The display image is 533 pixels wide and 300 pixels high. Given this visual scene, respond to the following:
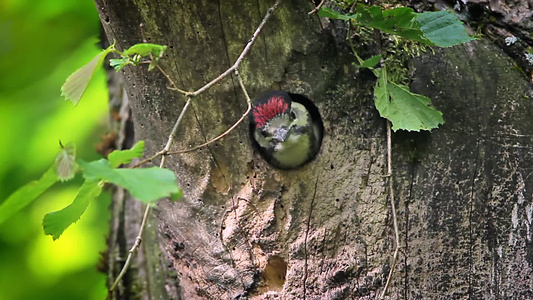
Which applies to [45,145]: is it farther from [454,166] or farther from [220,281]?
[454,166]

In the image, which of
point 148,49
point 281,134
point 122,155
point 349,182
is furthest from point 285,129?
point 122,155

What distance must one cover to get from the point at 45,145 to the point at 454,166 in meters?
2.30

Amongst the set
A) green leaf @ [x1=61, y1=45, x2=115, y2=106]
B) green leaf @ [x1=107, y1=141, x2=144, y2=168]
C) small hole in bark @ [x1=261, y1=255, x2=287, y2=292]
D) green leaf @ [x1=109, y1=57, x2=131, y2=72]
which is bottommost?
small hole in bark @ [x1=261, y1=255, x2=287, y2=292]

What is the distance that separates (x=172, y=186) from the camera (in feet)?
3.54

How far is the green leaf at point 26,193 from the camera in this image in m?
1.07

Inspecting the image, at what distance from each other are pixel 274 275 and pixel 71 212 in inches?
32.8

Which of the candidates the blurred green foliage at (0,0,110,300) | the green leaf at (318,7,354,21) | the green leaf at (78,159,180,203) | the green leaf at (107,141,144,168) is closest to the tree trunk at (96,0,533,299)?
the green leaf at (318,7,354,21)

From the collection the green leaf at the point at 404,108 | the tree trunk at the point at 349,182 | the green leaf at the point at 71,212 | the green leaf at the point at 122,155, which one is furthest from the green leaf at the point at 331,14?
the green leaf at the point at 71,212

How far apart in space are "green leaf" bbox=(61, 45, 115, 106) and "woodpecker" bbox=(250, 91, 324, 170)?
75cm

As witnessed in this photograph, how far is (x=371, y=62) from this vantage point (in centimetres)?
178

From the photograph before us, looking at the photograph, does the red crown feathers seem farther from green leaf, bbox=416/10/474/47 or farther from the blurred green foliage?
the blurred green foliage

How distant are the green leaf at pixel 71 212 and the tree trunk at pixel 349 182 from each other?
64 cm

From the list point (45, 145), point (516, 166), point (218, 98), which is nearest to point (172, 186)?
point (218, 98)

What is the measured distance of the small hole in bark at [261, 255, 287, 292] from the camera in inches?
73.9
